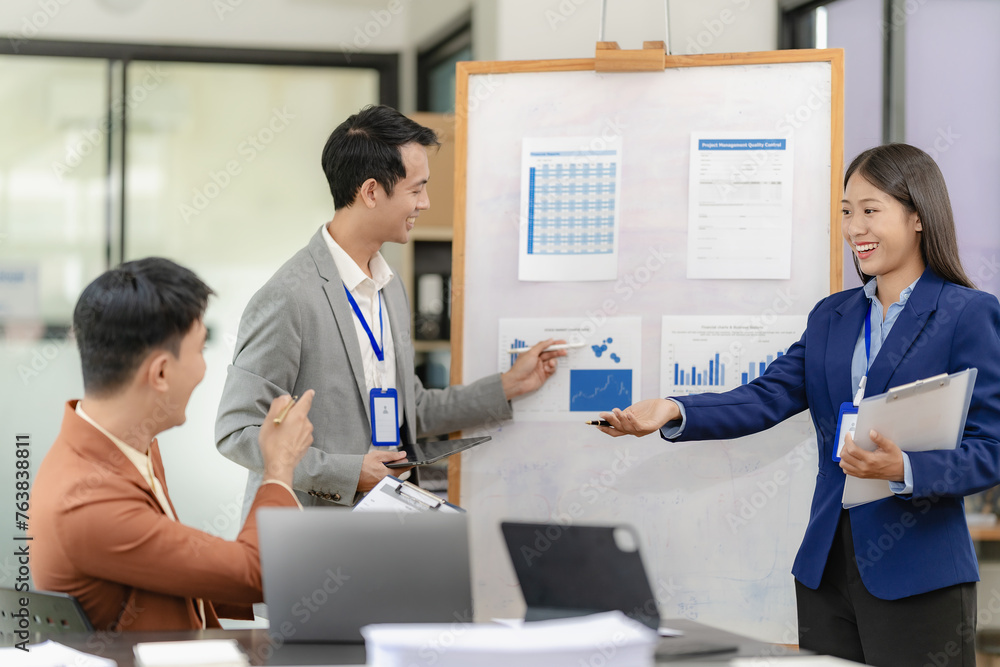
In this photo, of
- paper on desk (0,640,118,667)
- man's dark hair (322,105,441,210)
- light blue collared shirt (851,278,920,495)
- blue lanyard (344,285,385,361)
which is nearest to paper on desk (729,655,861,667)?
light blue collared shirt (851,278,920,495)

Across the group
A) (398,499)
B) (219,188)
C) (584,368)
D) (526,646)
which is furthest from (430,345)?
(526,646)

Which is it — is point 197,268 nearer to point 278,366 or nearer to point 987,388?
point 278,366

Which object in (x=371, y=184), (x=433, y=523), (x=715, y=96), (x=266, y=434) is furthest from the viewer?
(x=715, y=96)

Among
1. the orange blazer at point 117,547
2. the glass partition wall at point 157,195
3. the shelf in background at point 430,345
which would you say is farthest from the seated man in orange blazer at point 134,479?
the glass partition wall at point 157,195

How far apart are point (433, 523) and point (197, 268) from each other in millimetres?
3245

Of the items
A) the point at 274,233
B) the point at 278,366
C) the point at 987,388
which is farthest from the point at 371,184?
the point at 274,233

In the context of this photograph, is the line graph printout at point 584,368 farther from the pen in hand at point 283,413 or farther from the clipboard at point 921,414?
the pen in hand at point 283,413

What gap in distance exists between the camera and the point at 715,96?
8.69 ft

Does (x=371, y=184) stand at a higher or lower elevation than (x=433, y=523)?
higher

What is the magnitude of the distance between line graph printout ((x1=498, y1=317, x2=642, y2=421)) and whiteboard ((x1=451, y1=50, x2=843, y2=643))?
1.2 inches

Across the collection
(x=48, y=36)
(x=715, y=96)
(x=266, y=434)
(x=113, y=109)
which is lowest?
(x=266, y=434)

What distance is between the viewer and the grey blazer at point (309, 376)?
7.38ft

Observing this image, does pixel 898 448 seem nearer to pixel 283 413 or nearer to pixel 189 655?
pixel 283 413

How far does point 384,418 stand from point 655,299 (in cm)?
83
